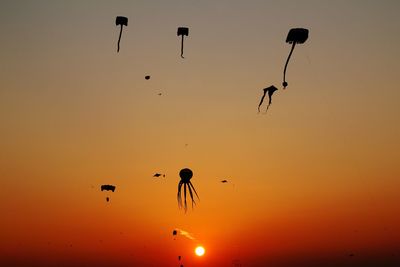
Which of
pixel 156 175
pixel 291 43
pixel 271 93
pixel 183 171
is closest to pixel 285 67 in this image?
pixel 291 43

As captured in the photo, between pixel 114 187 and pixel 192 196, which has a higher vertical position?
pixel 114 187

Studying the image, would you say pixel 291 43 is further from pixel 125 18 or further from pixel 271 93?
pixel 125 18

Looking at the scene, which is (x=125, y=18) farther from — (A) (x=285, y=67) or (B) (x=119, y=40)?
(A) (x=285, y=67)

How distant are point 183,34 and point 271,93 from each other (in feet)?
34.7

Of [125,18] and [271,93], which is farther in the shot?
[125,18]

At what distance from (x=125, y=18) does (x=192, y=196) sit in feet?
56.4

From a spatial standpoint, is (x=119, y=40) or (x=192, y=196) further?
(x=119, y=40)

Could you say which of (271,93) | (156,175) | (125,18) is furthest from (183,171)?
(125,18)

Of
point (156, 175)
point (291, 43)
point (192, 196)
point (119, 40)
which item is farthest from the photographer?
point (156, 175)

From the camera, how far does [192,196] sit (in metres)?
41.2

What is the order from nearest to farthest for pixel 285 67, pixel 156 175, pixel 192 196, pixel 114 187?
pixel 285 67 < pixel 192 196 < pixel 156 175 < pixel 114 187

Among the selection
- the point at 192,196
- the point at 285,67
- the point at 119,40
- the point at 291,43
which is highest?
the point at 119,40

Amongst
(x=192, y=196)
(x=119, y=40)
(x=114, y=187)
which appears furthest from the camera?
(x=114, y=187)

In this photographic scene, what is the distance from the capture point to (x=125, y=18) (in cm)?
4625
